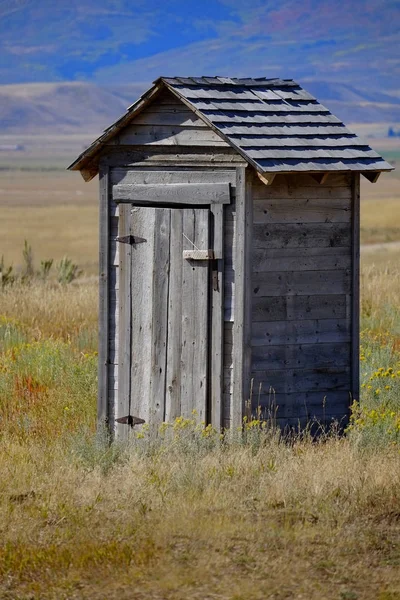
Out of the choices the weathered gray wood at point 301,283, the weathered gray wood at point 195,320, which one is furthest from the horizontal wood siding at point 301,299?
the weathered gray wood at point 195,320

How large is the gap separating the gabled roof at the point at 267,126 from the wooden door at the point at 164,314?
60cm

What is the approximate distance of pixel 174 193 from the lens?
824 centimetres

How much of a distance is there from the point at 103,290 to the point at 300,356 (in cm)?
162

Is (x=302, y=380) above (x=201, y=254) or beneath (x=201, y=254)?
beneath

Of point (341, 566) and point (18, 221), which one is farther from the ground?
point (18, 221)

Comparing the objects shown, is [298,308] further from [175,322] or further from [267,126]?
[267,126]

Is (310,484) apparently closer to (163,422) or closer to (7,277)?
(163,422)

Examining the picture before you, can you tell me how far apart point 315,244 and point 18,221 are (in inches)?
1904

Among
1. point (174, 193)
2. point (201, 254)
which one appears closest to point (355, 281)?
point (201, 254)

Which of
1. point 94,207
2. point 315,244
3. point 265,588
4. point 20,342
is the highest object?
point 94,207

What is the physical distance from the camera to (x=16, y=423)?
371 inches

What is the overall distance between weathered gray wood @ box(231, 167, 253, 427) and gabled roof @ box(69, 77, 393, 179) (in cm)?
28

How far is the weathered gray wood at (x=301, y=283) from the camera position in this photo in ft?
26.4

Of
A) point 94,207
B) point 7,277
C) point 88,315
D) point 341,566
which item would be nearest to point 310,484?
point 341,566
